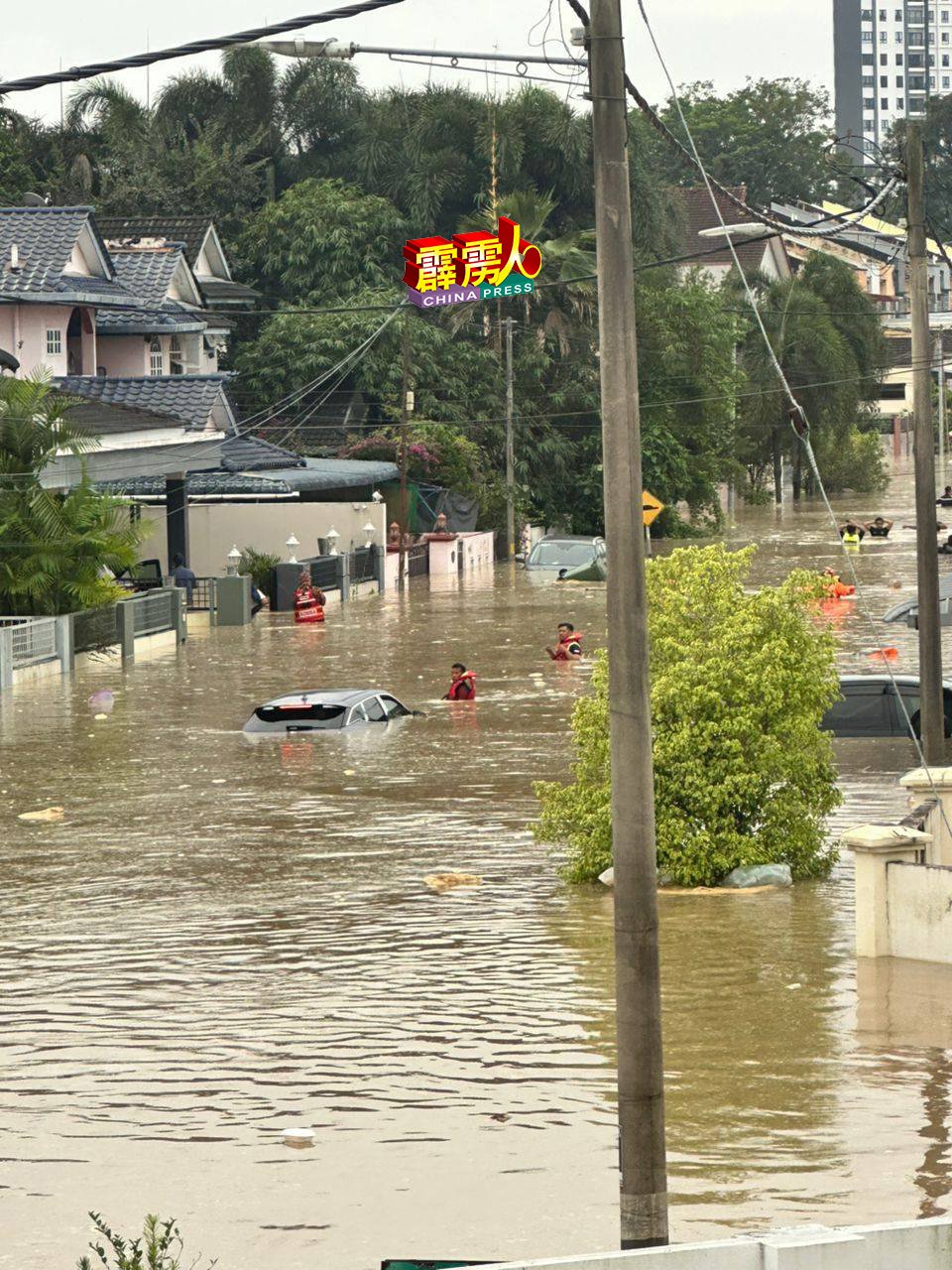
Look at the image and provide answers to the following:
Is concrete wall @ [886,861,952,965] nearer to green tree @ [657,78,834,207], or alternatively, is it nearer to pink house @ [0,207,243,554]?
pink house @ [0,207,243,554]

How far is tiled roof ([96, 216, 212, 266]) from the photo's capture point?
6731 cm

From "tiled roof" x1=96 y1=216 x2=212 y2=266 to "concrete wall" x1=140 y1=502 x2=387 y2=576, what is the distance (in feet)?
34.1

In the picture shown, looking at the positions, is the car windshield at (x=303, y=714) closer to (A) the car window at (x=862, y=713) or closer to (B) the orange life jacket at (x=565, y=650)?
(A) the car window at (x=862, y=713)

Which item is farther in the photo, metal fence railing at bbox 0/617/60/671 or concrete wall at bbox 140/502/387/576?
concrete wall at bbox 140/502/387/576

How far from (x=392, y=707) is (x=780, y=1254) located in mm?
26587

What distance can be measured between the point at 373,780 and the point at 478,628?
21073mm

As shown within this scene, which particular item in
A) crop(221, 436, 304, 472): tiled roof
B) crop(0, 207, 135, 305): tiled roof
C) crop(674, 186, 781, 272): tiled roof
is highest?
crop(674, 186, 781, 272): tiled roof

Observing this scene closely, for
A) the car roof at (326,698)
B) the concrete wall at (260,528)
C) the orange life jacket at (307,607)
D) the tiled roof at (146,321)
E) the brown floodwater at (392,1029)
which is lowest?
the brown floodwater at (392,1029)

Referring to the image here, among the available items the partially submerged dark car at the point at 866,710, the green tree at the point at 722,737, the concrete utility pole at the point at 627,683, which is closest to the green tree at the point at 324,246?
the partially submerged dark car at the point at 866,710

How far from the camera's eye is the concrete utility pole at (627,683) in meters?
9.19

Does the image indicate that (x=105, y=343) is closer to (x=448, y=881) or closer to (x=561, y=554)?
(x=561, y=554)

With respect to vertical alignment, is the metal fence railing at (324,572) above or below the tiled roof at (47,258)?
below

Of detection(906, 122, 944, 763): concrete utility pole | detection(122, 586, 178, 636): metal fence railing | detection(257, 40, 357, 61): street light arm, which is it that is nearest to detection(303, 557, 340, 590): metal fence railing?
detection(122, 586, 178, 636): metal fence railing

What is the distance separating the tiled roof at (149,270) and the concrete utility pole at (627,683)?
51.4m
